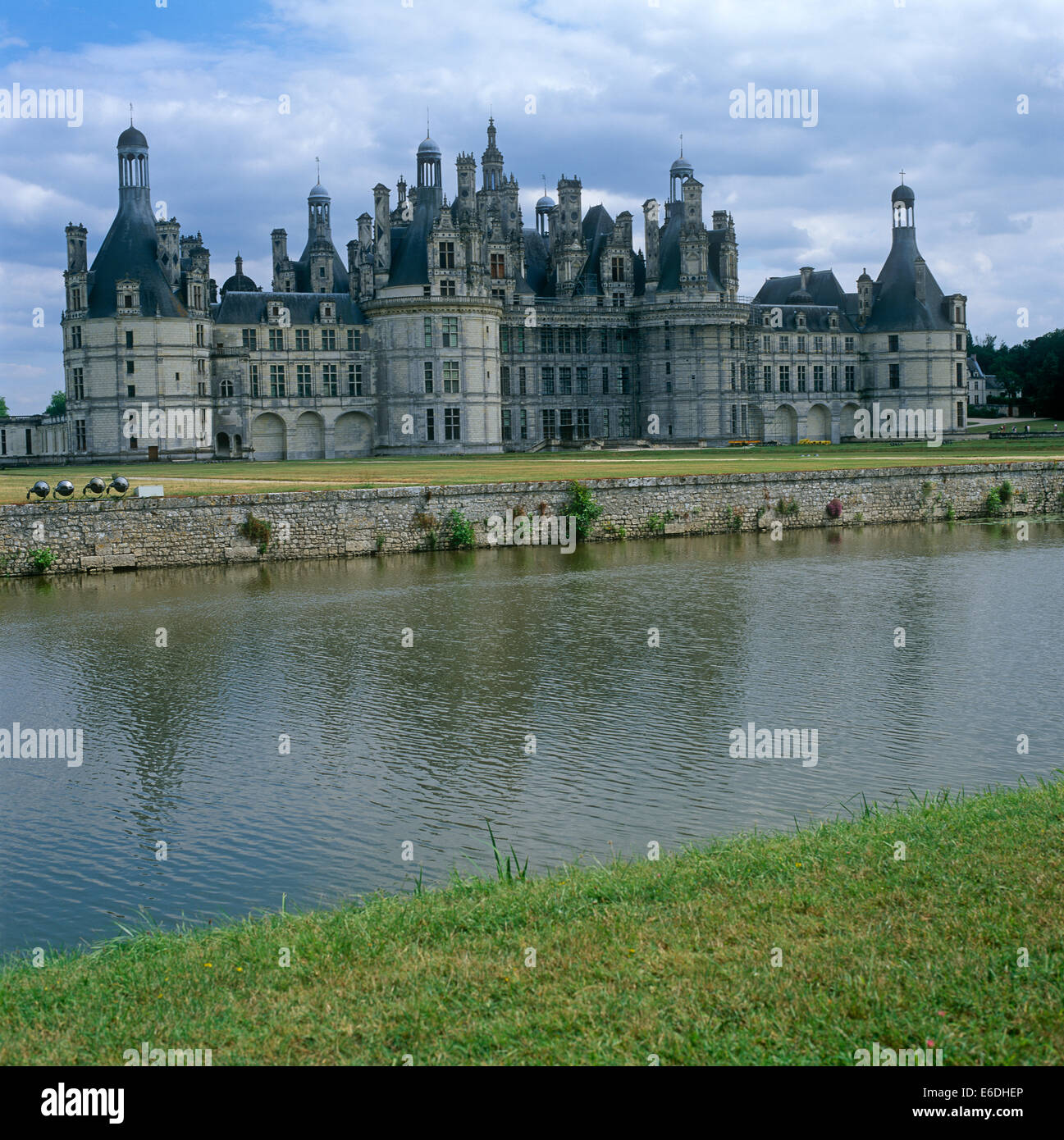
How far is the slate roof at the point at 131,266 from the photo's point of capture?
225 feet

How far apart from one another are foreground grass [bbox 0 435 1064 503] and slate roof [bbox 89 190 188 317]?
9765mm

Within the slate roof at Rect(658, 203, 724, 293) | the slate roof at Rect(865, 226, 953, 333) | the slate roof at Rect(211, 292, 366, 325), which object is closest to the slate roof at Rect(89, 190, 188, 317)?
the slate roof at Rect(211, 292, 366, 325)

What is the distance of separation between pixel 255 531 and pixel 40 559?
543 centimetres

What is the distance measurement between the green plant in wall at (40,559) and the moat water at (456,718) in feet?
4.27

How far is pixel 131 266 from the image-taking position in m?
68.5

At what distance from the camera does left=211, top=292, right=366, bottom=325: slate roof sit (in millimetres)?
72562

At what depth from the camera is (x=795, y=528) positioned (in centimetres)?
4144

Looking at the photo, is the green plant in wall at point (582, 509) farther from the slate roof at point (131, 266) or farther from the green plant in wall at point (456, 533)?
the slate roof at point (131, 266)

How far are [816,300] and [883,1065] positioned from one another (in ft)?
300

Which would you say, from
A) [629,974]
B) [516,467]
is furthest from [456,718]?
[516,467]

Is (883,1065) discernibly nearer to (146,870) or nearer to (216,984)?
(216,984)

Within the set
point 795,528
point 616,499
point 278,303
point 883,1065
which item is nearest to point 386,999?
point 883,1065

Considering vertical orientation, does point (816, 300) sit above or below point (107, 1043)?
above

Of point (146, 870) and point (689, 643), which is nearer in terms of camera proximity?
point (146, 870)
